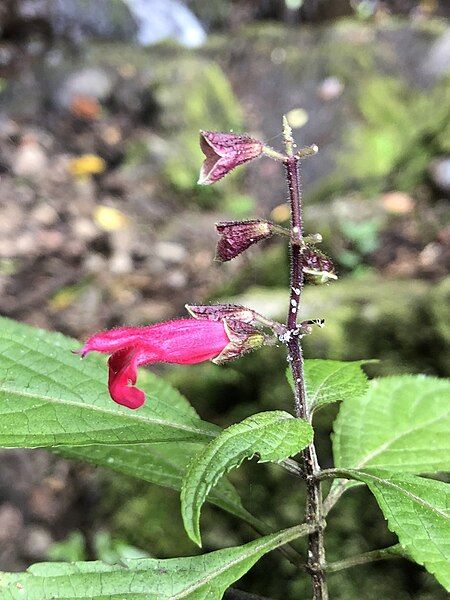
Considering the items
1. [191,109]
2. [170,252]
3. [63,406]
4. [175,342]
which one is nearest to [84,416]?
[63,406]

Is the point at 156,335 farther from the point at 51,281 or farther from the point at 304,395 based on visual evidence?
the point at 51,281

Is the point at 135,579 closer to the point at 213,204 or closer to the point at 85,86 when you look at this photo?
the point at 213,204

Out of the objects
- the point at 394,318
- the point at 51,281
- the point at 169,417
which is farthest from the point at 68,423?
the point at 51,281

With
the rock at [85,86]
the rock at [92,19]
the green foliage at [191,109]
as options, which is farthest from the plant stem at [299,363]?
the rock at [92,19]

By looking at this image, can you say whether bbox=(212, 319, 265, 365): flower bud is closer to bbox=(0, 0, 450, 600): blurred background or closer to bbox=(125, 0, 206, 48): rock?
bbox=(0, 0, 450, 600): blurred background

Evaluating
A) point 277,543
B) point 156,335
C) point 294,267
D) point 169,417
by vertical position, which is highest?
point 294,267

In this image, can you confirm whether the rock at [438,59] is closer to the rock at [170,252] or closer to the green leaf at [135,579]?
the rock at [170,252]
